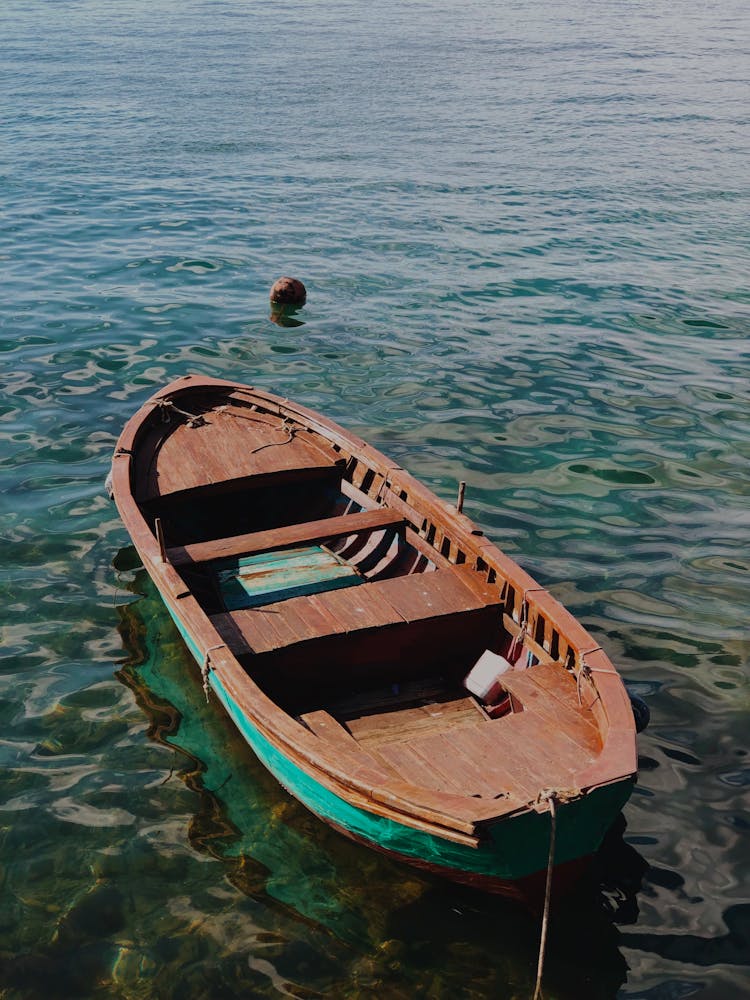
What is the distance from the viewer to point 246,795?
8.91 m

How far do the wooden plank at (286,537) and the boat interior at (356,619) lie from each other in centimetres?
2

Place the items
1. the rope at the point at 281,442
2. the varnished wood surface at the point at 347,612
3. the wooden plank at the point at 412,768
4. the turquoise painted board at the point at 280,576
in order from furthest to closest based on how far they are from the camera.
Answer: the rope at the point at 281,442
the turquoise painted board at the point at 280,576
the varnished wood surface at the point at 347,612
the wooden plank at the point at 412,768

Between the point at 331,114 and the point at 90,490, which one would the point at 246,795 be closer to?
the point at 90,490

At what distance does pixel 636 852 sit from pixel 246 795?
11.8 ft

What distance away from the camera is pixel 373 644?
9742mm

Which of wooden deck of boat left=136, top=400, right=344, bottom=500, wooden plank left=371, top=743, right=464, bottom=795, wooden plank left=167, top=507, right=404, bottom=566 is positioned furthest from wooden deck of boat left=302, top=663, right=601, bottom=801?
wooden deck of boat left=136, top=400, right=344, bottom=500

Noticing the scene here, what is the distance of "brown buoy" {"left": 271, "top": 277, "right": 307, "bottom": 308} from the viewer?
2103 centimetres

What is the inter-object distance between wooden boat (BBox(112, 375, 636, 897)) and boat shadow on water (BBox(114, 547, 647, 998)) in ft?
1.74

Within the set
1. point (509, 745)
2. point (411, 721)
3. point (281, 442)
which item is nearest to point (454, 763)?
point (509, 745)

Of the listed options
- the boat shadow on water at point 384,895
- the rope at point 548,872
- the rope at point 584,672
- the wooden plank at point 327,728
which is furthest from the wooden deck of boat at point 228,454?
the rope at point 548,872

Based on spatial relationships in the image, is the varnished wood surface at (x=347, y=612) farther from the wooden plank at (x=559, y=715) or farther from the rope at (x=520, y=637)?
the wooden plank at (x=559, y=715)

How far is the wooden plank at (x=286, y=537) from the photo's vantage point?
428 inches

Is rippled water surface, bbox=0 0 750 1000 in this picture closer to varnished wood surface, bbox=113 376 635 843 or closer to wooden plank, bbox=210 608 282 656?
wooden plank, bbox=210 608 282 656

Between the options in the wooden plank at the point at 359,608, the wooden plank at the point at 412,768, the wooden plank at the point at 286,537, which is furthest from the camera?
the wooden plank at the point at 286,537
